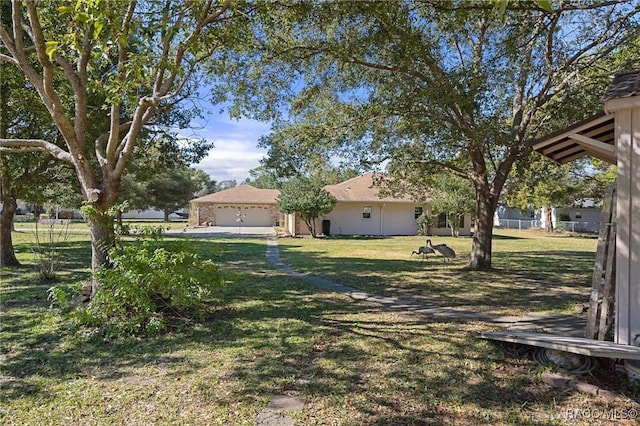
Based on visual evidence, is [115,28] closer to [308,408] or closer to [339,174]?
[308,408]

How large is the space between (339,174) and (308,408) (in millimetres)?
9905

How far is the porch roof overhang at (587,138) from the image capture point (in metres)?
5.03

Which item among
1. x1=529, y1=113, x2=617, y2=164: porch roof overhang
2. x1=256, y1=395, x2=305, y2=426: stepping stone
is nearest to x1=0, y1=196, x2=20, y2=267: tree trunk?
x1=256, y1=395, x2=305, y2=426: stepping stone

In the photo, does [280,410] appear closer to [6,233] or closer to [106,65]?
[106,65]

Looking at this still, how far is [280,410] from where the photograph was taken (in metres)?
3.62

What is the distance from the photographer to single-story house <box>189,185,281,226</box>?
38344mm

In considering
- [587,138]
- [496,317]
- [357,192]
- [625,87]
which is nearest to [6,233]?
[496,317]

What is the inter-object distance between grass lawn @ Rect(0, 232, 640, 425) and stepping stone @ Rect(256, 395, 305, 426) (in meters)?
0.07

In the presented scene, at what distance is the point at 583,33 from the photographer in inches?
387

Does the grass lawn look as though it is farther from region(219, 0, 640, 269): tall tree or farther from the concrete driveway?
the concrete driveway

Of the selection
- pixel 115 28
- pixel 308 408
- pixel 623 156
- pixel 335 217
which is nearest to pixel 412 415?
pixel 308 408

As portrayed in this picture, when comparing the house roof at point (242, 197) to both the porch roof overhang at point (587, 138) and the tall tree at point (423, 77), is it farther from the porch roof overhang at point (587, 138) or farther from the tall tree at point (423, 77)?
the porch roof overhang at point (587, 138)

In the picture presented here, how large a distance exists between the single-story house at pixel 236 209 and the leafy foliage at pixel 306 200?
36.3ft

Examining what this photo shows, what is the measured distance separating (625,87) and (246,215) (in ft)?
121
